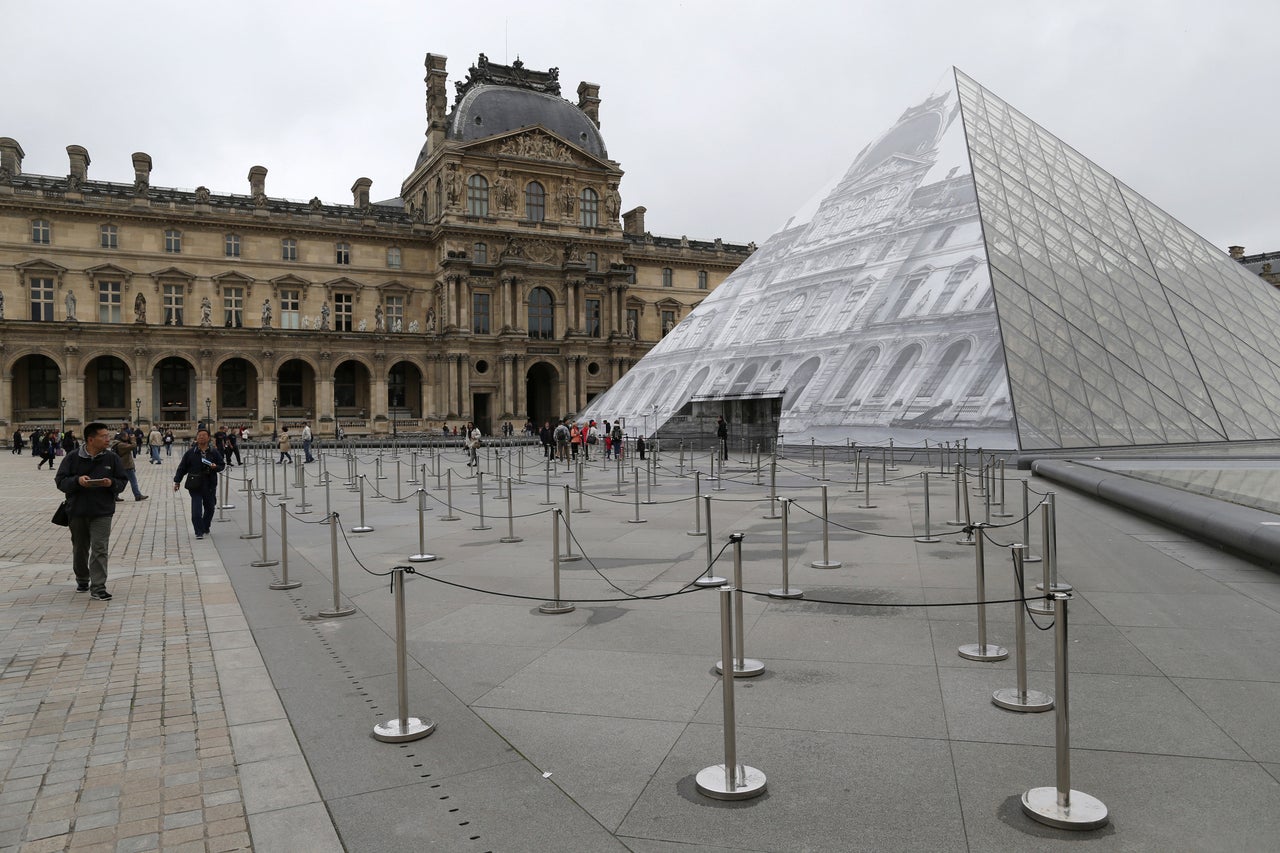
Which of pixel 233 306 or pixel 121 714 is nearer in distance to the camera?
pixel 121 714

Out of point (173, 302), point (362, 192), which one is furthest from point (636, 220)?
point (173, 302)

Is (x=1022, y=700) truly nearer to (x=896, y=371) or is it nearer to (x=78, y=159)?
(x=896, y=371)

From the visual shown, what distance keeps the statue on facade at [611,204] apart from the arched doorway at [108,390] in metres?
33.0

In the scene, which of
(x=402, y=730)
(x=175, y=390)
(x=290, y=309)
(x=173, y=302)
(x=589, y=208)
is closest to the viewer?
(x=402, y=730)

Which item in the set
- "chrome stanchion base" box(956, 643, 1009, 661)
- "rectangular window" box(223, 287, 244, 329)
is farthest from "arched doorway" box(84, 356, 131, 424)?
"chrome stanchion base" box(956, 643, 1009, 661)

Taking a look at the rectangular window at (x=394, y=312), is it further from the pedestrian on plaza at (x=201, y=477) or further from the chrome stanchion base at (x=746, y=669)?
the chrome stanchion base at (x=746, y=669)

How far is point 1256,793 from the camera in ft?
11.6

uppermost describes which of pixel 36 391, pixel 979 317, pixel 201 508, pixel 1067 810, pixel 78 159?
pixel 78 159

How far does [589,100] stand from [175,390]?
3726cm

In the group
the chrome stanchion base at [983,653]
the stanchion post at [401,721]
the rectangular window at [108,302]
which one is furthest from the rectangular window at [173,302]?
the chrome stanchion base at [983,653]

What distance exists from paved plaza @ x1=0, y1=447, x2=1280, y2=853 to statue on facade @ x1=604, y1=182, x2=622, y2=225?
5496 centimetres

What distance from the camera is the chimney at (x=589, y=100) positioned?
219 feet

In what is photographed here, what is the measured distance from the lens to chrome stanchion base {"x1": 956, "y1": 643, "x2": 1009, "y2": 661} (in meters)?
5.43

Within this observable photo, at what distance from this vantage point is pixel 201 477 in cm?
1204
